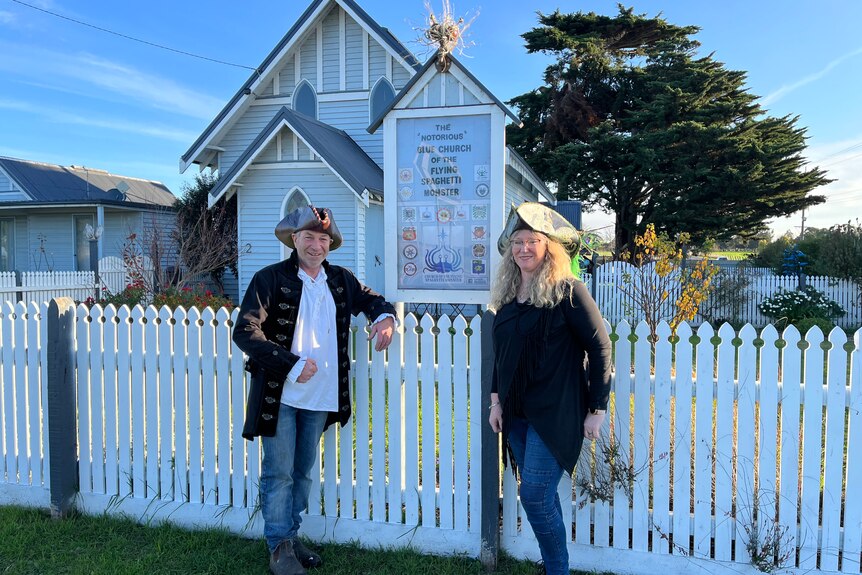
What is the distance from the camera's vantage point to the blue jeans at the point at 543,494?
2.66m

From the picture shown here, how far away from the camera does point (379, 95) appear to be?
14883 mm

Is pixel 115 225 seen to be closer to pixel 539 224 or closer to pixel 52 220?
pixel 52 220

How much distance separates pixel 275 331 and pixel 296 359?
0.23 meters

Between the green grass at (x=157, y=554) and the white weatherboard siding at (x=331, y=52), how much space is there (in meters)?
13.4

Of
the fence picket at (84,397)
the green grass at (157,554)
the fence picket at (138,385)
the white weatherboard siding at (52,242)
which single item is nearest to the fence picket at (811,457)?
the green grass at (157,554)

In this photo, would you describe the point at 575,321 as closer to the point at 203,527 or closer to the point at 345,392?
the point at 345,392

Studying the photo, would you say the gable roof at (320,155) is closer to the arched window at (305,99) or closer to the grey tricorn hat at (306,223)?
the arched window at (305,99)

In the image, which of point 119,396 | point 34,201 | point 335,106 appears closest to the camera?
point 119,396

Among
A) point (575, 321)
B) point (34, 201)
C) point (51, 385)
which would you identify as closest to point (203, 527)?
point (51, 385)

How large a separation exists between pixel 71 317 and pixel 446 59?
10.0 ft

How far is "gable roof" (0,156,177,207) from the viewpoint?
66.4ft

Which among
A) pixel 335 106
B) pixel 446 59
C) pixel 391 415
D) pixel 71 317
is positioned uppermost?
pixel 335 106

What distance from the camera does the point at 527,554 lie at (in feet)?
10.9

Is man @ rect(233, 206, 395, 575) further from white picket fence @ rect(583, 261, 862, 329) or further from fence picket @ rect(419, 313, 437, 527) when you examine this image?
white picket fence @ rect(583, 261, 862, 329)
